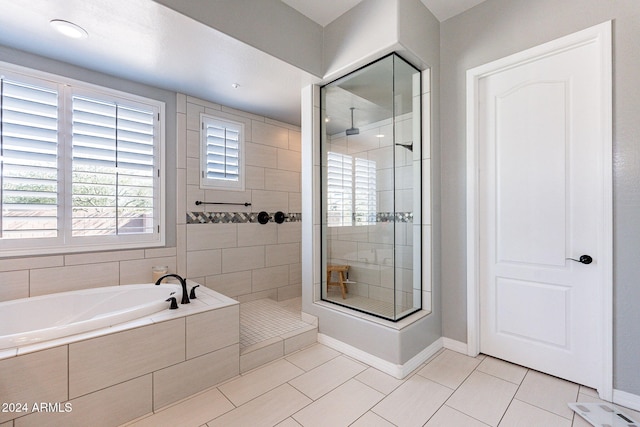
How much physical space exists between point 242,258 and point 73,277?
152cm

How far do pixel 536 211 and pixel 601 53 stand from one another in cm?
103

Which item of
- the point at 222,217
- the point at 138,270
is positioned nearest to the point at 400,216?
the point at 222,217

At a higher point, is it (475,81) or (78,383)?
(475,81)

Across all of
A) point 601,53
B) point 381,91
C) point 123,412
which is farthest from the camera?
point 381,91

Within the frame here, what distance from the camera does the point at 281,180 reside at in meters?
3.77

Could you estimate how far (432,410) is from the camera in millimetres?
1708

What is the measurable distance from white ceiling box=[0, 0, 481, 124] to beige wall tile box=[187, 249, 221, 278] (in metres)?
1.67

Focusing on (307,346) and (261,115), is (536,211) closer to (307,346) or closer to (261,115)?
(307,346)

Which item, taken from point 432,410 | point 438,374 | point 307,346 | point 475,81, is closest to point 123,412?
point 307,346

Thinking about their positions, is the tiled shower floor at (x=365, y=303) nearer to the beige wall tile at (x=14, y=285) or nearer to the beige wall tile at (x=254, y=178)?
the beige wall tile at (x=254, y=178)

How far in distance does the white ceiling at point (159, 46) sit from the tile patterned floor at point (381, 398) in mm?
2392

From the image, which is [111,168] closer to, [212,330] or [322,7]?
[212,330]

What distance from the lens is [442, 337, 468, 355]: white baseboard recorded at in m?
2.37

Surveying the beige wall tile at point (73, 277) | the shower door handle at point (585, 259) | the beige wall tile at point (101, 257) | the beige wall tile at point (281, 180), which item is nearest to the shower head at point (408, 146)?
the shower door handle at point (585, 259)
